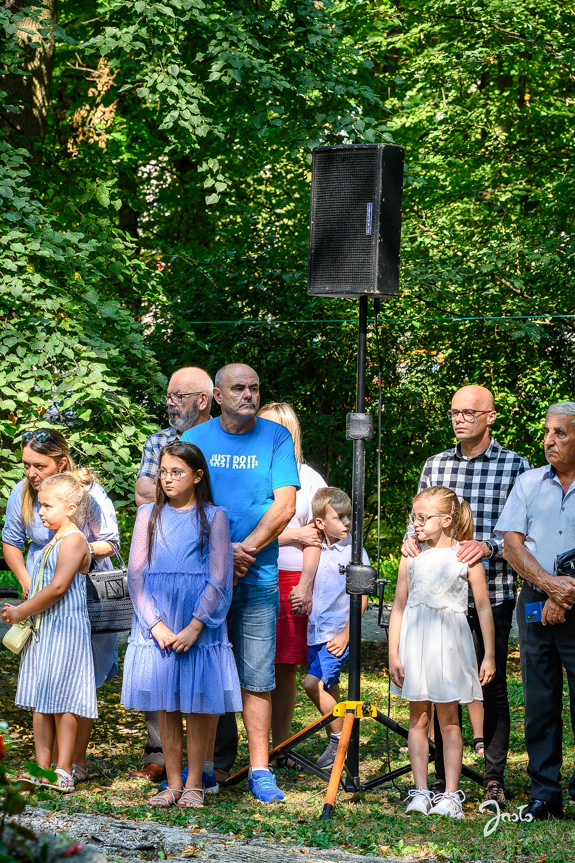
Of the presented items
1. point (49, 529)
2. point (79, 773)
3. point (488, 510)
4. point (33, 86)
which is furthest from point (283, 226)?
point (79, 773)

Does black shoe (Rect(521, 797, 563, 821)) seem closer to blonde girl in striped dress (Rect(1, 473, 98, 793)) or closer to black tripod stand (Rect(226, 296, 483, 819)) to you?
black tripod stand (Rect(226, 296, 483, 819))

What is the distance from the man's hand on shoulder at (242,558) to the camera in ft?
15.0

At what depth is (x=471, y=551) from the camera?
4.59 m

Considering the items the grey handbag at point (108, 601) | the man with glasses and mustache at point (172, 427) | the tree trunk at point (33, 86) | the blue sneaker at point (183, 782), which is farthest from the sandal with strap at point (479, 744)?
the tree trunk at point (33, 86)

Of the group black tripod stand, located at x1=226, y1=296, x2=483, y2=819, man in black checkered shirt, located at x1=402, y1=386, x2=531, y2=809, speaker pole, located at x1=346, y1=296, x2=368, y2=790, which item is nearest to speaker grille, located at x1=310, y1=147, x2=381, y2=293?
black tripod stand, located at x1=226, y1=296, x2=483, y2=819

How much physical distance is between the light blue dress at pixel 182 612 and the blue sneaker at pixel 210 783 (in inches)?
22.7

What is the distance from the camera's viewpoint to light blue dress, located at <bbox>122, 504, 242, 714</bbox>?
4.37 meters

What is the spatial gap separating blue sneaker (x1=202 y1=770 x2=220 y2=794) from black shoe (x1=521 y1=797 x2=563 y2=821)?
1419 millimetres

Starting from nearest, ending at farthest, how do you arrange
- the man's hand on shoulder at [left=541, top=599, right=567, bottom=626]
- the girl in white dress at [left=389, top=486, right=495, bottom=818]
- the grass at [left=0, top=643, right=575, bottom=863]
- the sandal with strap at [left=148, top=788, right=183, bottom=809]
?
the grass at [left=0, top=643, right=575, bottom=863] → the sandal with strap at [left=148, top=788, right=183, bottom=809] → the man's hand on shoulder at [left=541, top=599, right=567, bottom=626] → the girl in white dress at [left=389, top=486, right=495, bottom=818]

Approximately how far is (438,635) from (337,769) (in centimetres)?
75

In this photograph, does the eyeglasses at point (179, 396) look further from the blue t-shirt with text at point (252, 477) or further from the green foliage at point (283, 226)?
the green foliage at point (283, 226)

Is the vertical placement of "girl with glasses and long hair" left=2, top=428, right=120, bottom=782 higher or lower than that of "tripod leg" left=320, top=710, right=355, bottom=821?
higher

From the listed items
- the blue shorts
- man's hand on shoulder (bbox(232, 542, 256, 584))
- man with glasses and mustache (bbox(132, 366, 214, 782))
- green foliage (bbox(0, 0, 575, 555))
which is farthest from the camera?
green foliage (bbox(0, 0, 575, 555))

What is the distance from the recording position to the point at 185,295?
30.1 ft
